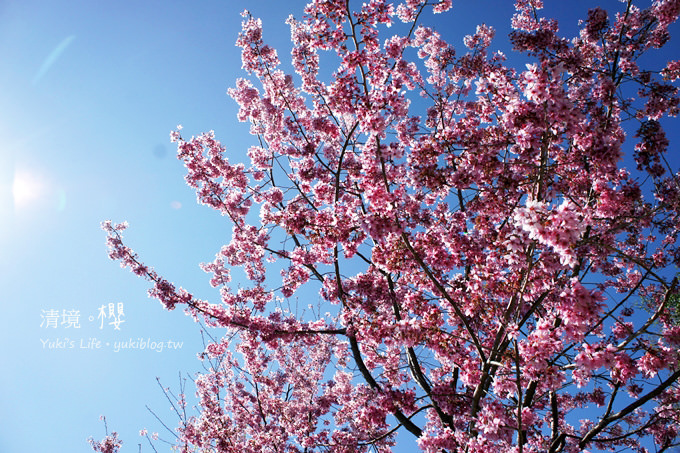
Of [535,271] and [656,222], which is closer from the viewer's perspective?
[535,271]

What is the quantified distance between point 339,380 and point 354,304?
203 inches

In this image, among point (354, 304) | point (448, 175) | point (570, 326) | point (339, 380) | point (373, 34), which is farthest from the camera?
point (339, 380)

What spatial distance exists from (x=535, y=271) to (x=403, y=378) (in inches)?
120

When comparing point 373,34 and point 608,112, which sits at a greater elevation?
point 373,34

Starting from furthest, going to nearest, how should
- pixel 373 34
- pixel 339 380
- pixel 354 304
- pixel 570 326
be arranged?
pixel 339 380 → pixel 354 304 → pixel 373 34 → pixel 570 326

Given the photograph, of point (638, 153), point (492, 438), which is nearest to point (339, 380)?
point (492, 438)

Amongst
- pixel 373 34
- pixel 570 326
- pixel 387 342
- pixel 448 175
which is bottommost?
pixel 570 326

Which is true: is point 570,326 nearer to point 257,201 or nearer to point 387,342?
point 387,342

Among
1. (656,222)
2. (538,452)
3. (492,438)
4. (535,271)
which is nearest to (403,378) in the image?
(492,438)

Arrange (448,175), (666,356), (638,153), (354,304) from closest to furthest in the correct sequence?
(666,356) < (448,175) < (638,153) < (354,304)

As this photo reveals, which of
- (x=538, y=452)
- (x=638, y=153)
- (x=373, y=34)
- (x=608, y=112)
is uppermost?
(x=373, y=34)

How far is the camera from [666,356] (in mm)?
4895

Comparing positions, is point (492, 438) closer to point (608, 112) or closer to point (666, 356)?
point (666, 356)

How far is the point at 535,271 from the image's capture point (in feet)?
18.5
